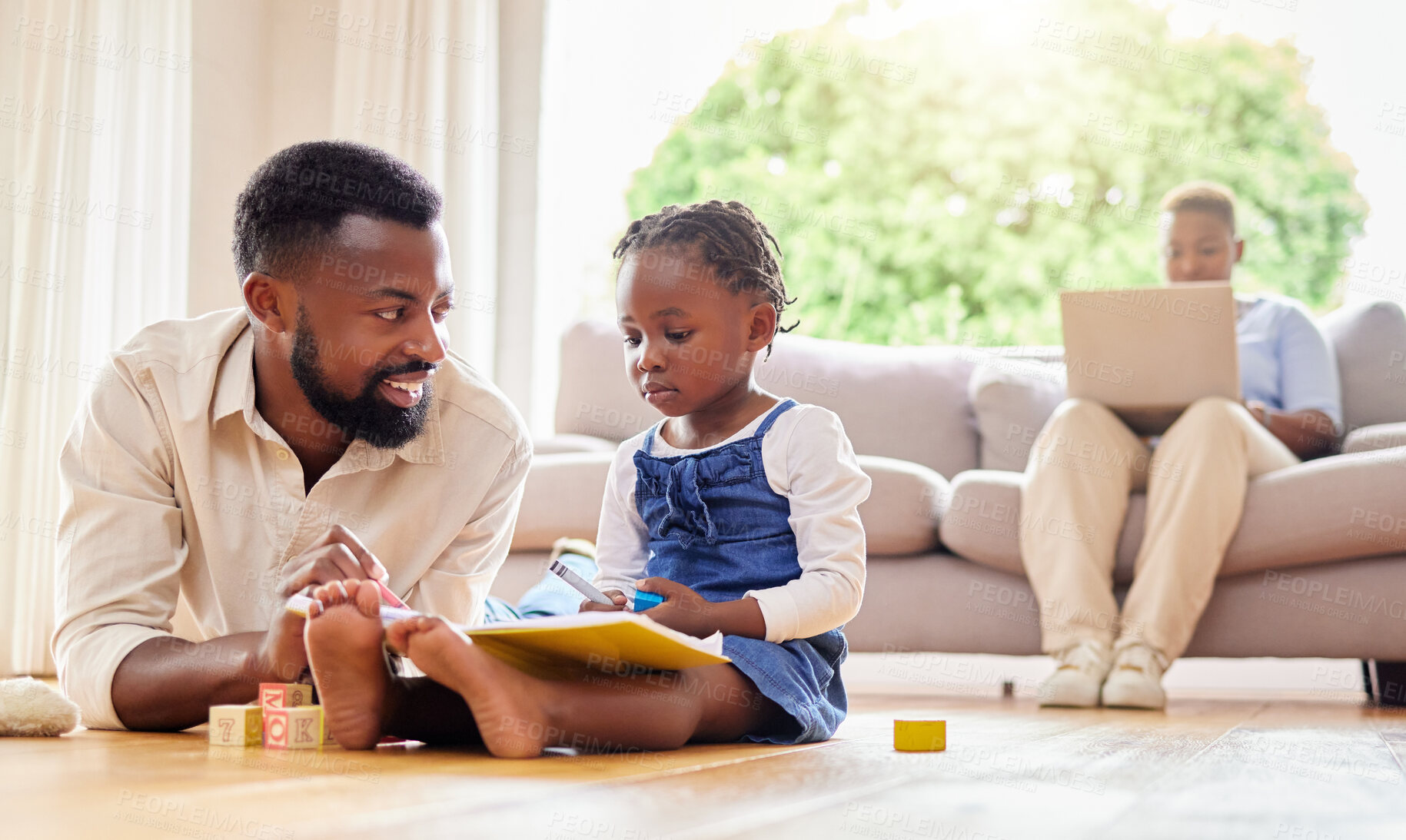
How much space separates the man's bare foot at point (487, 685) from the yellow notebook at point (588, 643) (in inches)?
1.3

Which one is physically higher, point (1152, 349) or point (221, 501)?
point (1152, 349)

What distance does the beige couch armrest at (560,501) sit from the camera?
2.62 metres

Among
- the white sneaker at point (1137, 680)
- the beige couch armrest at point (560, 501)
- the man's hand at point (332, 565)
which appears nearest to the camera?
the man's hand at point (332, 565)

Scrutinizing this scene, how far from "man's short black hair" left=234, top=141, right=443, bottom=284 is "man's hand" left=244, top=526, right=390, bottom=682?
0.42 metres

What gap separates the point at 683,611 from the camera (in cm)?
131

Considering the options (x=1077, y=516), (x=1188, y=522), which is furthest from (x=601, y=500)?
(x=1188, y=522)

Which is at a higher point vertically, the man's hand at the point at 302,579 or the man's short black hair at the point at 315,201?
the man's short black hair at the point at 315,201

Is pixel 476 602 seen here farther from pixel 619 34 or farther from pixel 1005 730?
pixel 619 34

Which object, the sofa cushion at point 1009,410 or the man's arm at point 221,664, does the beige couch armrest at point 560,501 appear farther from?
the man's arm at point 221,664

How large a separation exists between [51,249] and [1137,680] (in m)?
2.80

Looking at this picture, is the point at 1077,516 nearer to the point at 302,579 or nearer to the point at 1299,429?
the point at 1299,429

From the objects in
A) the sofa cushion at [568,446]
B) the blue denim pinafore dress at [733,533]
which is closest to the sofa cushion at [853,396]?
the sofa cushion at [568,446]

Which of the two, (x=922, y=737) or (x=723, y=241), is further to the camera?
(x=723, y=241)

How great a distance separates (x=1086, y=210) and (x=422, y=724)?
7.72 meters
